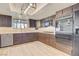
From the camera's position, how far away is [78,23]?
2.64 meters

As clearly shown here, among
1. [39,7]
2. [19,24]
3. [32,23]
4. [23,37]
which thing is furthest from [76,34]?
[32,23]

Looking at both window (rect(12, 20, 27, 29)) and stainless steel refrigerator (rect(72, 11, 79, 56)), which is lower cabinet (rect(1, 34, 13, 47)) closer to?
window (rect(12, 20, 27, 29))

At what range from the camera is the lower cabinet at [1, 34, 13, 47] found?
4.21 meters

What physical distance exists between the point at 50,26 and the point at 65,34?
219cm

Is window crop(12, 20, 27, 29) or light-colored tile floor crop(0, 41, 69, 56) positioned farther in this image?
window crop(12, 20, 27, 29)

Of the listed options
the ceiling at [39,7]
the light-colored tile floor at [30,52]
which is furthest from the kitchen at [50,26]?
the light-colored tile floor at [30,52]

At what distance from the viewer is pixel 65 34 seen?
3.21 m

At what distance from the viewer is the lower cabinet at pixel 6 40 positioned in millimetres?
4211

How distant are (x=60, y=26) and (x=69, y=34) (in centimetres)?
70

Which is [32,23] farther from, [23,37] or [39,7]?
[39,7]

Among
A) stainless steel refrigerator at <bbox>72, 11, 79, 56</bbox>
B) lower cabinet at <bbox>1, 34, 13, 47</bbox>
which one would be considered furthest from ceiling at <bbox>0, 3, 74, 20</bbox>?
lower cabinet at <bbox>1, 34, 13, 47</bbox>

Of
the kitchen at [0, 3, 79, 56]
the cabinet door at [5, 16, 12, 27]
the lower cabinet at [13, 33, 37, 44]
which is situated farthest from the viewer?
the cabinet door at [5, 16, 12, 27]

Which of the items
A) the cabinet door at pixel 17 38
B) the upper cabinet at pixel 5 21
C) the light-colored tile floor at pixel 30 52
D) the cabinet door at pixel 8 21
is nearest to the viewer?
the light-colored tile floor at pixel 30 52

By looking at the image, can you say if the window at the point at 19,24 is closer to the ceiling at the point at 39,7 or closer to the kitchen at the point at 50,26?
the kitchen at the point at 50,26
